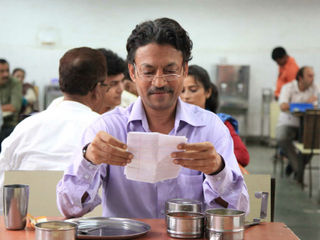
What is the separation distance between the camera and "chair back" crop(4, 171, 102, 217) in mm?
1901

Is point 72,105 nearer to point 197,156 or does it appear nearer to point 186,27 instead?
point 197,156

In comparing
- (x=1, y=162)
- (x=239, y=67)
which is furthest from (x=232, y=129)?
(x=239, y=67)

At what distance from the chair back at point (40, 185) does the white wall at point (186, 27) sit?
6.69 m

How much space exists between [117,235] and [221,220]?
1.03 ft

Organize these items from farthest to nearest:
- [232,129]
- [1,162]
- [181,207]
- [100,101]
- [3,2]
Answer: [3,2] < [232,129] < [100,101] < [1,162] < [181,207]

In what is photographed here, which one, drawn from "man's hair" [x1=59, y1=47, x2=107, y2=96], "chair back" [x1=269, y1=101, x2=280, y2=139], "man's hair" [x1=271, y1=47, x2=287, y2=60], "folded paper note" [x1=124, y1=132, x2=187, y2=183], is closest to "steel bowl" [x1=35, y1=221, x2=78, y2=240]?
"folded paper note" [x1=124, y1=132, x2=187, y2=183]

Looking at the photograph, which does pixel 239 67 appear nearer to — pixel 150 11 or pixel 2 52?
pixel 150 11

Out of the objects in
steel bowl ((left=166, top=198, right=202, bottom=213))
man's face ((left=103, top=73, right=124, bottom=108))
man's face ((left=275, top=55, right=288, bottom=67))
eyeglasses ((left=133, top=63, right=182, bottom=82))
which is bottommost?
steel bowl ((left=166, top=198, right=202, bottom=213))

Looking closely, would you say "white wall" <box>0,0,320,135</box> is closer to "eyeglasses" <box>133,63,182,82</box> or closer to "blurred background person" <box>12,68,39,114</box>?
"blurred background person" <box>12,68,39,114</box>

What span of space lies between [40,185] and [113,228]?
28.8 inches

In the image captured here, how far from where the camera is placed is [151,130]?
5.96 feet

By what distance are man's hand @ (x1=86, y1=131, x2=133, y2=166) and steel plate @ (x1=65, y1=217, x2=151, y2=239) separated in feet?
0.66

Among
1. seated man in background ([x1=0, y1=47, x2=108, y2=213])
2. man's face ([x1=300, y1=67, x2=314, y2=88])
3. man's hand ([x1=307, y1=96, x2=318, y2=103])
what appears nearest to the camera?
seated man in background ([x1=0, y1=47, x2=108, y2=213])

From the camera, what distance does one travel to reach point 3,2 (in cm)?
821
